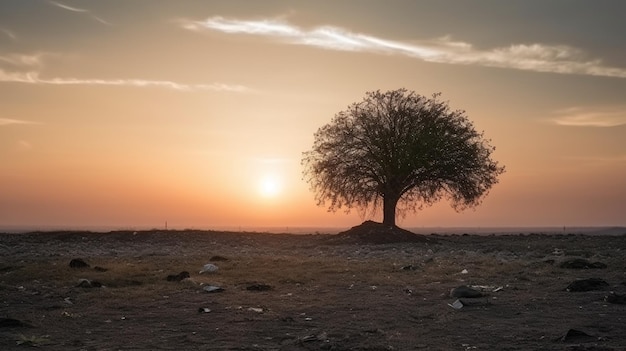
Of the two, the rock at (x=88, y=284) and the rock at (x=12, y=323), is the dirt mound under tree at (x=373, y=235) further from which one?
the rock at (x=12, y=323)

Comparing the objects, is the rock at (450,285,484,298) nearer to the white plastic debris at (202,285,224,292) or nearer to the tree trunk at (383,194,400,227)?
the white plastic debris at (202,285,224,292)

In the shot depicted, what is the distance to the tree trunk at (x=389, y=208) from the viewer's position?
38.9 metres

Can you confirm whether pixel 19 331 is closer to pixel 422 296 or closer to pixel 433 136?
pixel 422 296

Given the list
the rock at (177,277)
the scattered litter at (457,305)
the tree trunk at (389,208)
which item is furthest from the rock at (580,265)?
the tree trunk at (389,208)

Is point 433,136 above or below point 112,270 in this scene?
above

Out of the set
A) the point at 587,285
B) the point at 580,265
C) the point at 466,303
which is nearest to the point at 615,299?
the point at 587,285

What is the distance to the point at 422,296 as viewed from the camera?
13.2m

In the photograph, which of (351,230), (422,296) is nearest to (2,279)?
(422,296)

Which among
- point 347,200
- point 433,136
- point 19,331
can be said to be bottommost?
point 19,331

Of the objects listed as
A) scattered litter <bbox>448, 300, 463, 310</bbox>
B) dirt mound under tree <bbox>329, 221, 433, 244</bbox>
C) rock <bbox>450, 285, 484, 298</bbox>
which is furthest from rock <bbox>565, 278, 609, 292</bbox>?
dirt mound under tree <bbox>329, 221, 433, 244</bbox>

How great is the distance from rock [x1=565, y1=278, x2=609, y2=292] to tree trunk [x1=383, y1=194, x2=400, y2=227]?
83.1ft

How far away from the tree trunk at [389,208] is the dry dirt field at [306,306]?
17.6 m

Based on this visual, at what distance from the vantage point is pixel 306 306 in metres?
12.3

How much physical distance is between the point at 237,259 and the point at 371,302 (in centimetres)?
944
